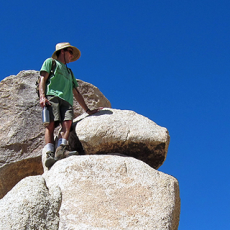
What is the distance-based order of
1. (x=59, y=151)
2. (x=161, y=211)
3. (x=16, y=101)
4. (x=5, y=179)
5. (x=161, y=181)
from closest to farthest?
(x=161, y=211) → (x=161, y=181) → (x=59, y=151) → (x=5, y=179) → (x=16, y=101)

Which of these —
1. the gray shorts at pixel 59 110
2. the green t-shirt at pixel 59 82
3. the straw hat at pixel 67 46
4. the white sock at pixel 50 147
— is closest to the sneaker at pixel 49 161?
the white sock at pixel 50 147

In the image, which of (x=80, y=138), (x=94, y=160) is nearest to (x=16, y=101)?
(x=80, y=138)

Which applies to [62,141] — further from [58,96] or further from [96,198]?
[96,198]

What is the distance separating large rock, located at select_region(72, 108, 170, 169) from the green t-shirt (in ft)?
1.75

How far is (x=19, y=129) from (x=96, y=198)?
9.67 feet

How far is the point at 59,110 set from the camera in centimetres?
641

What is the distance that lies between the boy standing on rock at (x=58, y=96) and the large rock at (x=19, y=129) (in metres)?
Result: 1.04

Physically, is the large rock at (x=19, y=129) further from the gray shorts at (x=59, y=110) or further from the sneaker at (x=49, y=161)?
the sneaker at (x=49, y=161)

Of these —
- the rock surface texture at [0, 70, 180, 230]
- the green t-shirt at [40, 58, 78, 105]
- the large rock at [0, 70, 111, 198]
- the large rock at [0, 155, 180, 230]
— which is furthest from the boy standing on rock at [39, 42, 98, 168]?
the large rock at [0, 70, 111, 198]

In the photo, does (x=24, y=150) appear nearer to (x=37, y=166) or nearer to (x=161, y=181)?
(x=37, y=166)

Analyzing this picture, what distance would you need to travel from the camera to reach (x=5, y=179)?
700 cm

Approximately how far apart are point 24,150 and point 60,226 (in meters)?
2.94

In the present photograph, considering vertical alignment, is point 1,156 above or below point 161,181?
above

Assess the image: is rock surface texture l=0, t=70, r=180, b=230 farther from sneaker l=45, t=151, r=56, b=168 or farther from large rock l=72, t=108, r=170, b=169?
sneaker l=45, t=151, r=56, b=168
